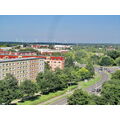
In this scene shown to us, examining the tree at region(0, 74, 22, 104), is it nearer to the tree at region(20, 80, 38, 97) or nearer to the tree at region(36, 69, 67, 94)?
the tree at region(20, 80, 38, 97)

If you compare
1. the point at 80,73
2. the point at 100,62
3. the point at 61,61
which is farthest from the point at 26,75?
the point at 100,62

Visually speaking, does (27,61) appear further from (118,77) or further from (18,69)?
(118,77)

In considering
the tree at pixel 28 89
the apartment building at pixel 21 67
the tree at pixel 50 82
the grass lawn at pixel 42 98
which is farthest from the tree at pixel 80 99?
the apartment building at pixel 21 67

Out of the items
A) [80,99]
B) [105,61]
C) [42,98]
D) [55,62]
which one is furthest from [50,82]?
[105,61]

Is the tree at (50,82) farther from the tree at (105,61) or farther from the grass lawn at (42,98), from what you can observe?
the tree at (105,61)

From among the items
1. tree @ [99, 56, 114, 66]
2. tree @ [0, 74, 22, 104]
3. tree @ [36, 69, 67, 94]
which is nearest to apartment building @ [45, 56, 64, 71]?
tree @ [36, 69, 67, 94]

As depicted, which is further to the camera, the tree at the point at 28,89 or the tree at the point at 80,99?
the tree at the point at 28,89

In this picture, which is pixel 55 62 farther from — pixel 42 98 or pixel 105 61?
pixel 42 98

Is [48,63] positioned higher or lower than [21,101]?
higher
